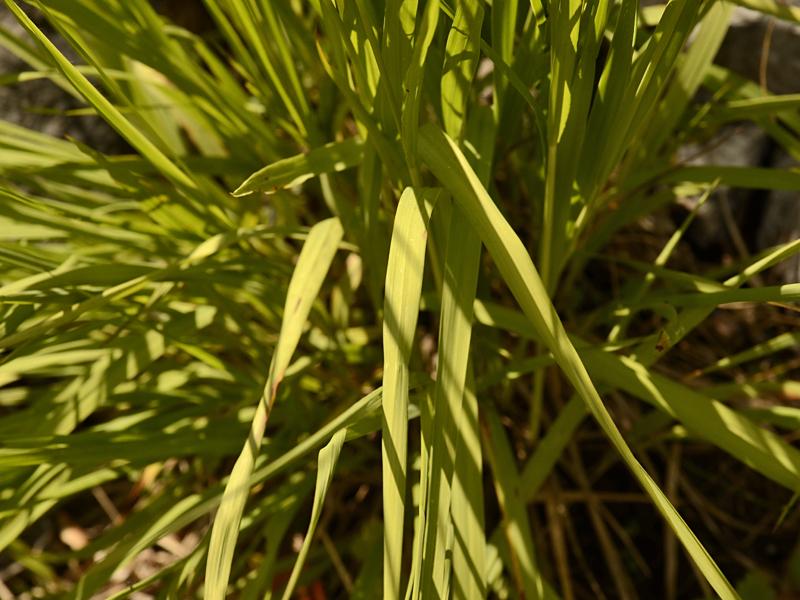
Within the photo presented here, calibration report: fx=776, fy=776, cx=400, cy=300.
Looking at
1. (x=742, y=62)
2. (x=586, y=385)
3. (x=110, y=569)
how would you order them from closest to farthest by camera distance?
1. (x=586, y=385)
2. (x=110, y=569)
3. (x=742, y=62)

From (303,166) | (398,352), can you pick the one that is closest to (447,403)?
(398,352)

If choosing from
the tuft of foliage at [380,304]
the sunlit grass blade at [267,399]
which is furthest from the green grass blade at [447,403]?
the sunlit grass blade at [267,399]

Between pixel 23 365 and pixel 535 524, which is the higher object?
pixel 23 365

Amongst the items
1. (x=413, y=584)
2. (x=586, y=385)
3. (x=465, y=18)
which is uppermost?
(x=465, y=18)

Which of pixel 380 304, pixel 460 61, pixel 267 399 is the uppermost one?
pixel 460 61

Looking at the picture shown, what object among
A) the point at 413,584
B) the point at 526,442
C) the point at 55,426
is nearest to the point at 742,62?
the point at 526,442

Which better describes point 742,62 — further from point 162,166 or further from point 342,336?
point 162,166

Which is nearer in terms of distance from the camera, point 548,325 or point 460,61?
point 548,325

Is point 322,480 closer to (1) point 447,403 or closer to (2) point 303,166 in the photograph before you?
(1) point 447,403

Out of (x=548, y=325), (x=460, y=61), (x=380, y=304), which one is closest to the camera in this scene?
(x=548, y=325)
